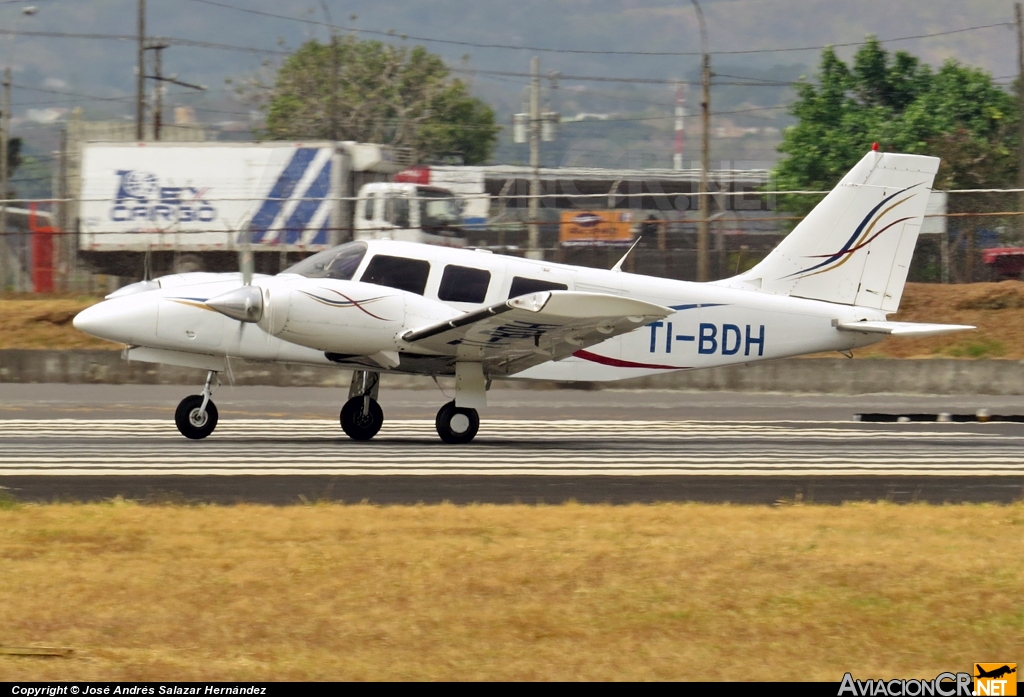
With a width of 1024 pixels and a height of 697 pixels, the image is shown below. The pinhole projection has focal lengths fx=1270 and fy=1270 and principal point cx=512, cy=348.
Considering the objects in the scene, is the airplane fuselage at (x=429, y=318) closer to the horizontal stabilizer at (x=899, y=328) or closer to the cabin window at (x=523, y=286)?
the cabin window at (x=523, y=286)

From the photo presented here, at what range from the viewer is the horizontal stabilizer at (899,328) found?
16.1 m

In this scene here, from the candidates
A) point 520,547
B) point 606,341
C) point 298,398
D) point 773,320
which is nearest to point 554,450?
point 606,341

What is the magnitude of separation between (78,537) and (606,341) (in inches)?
348

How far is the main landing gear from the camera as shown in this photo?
15359 mm

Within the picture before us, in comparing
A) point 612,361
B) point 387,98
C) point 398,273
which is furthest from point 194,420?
point 387,98

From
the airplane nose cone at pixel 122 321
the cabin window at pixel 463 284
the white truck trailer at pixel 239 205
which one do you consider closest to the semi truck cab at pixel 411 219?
the white truck trailer at pixel 239 205

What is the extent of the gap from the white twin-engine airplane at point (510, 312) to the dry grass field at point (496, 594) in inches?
200

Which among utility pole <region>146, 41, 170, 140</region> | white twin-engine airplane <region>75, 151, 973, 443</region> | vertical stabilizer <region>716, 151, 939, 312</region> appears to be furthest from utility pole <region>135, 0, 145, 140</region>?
vertical stabilizer <region>716, 151, 939, 312</region>

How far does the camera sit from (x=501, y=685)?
5547 millimetres

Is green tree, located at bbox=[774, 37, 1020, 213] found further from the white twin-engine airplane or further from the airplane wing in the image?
the airplane wing

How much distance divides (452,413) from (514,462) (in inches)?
80.4

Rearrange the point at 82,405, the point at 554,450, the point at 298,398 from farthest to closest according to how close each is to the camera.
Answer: the point at 298,398, the point at 82,405, the point at 554,450

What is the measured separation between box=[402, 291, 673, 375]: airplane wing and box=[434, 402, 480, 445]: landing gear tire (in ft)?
2.18

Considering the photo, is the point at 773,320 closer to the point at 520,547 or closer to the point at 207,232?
the point at 520,547
